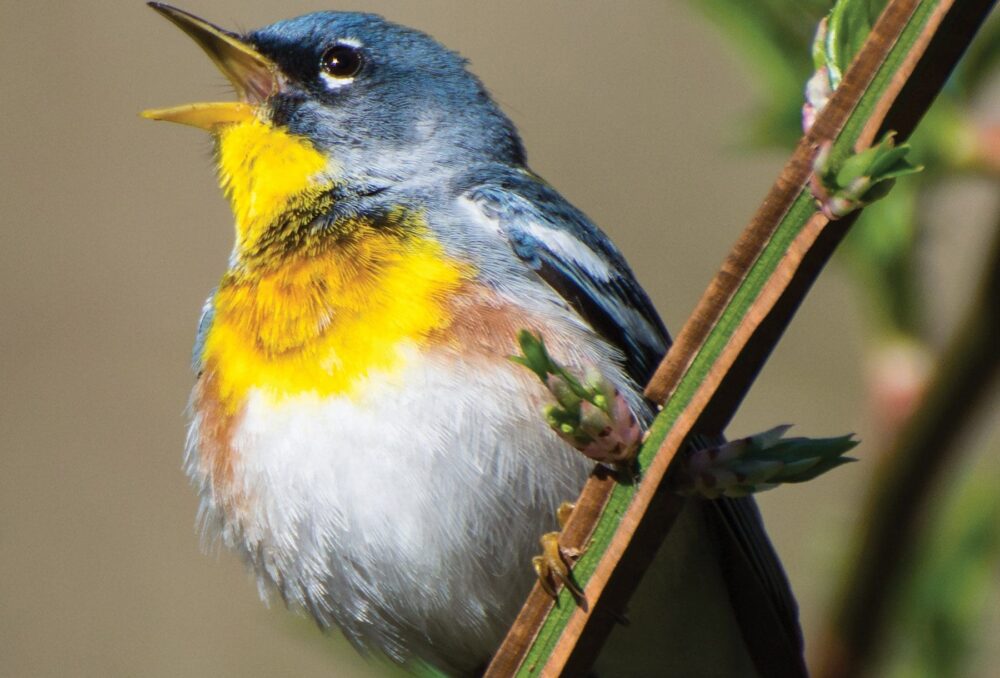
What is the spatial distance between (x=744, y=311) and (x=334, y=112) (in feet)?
5.52

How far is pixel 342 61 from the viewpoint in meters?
2.87

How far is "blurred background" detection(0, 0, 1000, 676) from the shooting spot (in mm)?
4395

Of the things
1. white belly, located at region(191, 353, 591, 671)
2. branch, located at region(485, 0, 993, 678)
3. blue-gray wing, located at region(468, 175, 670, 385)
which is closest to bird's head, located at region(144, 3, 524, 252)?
blue-gray wing, located at region(468, 175, 670, 385)

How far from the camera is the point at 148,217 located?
5016 millimetres

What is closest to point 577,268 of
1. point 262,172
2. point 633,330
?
point 633,330

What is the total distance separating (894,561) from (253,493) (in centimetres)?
120

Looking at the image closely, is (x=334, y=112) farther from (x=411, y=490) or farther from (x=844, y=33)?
(x=844, y=33)

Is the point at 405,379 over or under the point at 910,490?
under

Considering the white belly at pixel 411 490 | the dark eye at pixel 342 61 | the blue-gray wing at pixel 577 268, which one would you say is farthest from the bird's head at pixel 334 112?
the white belly at pixel 411 490

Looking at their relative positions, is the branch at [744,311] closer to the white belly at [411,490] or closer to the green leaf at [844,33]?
the green leaf at [844,33]

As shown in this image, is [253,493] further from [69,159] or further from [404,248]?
[69,159]

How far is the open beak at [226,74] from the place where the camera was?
2582 millimetres

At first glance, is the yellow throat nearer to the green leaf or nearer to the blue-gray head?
the blue-gray head

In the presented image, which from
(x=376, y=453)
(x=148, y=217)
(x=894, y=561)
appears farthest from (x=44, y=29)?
(x=894, y=561)
